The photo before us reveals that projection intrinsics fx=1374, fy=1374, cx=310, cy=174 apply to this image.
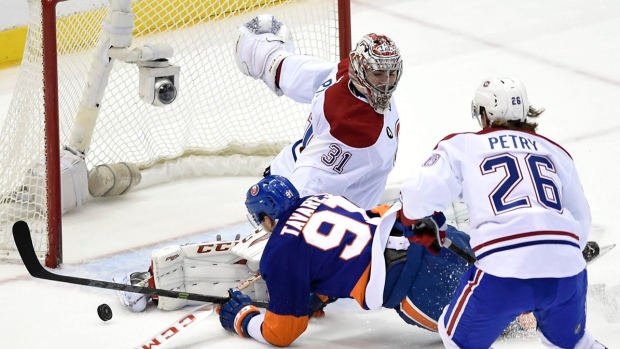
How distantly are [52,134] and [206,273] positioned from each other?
2.41ft

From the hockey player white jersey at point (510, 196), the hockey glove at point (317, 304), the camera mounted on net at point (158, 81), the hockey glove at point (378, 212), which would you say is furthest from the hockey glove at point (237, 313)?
the camera mounted on net at point (158, 81)

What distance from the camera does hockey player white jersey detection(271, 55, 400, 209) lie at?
14.4 ft

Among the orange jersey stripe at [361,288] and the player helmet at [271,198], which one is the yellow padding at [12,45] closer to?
the player helmet at [271,198]

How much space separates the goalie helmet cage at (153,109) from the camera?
487 centimetres

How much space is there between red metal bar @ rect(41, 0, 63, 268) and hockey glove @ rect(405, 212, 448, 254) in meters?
1.50

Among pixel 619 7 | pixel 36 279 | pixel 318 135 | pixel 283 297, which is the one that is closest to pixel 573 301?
pixel 283 297

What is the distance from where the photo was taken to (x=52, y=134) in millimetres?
4621

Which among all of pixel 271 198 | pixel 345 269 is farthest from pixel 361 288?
pixel 271 198

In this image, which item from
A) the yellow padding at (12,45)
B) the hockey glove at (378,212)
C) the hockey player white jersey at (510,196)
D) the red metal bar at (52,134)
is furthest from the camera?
the yellow padding at (12,45)

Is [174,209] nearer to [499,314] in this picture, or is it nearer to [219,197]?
[219,197]

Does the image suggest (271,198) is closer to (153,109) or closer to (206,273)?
(206,273)

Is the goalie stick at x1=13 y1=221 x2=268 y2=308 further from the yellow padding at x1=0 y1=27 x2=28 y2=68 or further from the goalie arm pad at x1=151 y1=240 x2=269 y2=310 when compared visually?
the yellow padding at x1=0 y1=27 x2=28 y2=68

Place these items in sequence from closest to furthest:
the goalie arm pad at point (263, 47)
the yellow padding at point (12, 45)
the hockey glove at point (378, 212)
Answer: the hockey glove at point (378, 212) → the goalie arm pad at point (263, 47) → the yellow padding at point (12, 45)

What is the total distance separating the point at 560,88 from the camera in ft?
22.0
